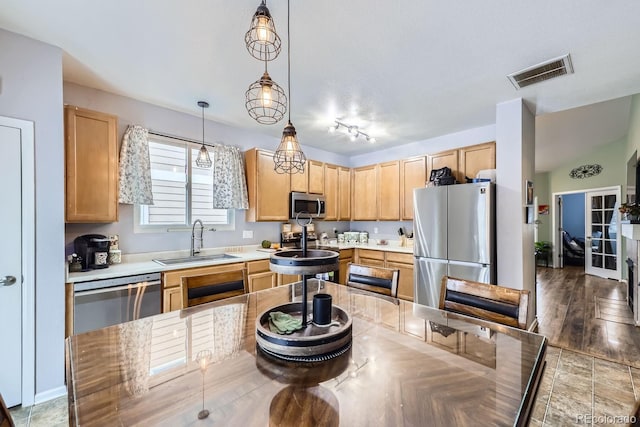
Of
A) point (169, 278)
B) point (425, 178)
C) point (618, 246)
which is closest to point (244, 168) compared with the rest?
point (169, 278)

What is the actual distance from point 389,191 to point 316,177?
1200mm

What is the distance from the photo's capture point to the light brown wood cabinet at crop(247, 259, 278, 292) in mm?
3207

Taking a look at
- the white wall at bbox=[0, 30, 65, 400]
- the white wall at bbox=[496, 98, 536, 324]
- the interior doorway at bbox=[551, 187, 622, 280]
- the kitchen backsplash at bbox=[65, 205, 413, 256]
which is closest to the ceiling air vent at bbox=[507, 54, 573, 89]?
the white wall at bbox=[496, 98, 536, 324]

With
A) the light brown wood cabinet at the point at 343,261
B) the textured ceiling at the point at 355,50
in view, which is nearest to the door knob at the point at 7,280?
the textured ceiling at the point at 355,50

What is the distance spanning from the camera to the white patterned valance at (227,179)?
352 centimetres

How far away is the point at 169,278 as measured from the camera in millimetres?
2553

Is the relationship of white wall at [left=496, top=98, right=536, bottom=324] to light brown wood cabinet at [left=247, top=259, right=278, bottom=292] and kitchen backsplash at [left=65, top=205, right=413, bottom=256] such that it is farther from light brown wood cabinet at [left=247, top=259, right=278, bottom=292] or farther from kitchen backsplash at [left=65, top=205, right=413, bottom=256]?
light brown wood cabinet at [left=247, top=259, right=278, bottom=292]

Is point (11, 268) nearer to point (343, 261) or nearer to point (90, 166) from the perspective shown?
point (90, 166)

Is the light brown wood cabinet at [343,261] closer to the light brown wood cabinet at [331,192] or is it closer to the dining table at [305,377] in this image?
the light brown wood cabinet at [331,192]

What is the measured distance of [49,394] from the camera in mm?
2018

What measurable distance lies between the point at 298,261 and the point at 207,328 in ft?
2.27

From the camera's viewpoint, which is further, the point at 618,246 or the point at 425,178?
the point at 618,246

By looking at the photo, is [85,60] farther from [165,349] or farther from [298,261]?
[298,261]

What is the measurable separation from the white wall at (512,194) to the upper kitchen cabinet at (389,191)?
1.52m
